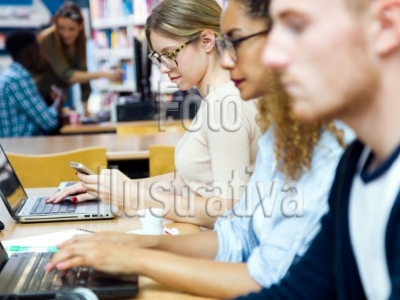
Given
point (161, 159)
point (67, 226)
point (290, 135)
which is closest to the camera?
point (290, 135)

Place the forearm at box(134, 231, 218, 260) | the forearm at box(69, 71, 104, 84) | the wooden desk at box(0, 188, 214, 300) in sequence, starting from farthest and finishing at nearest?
1. the forearm at box(69, 71, 104, 84)
2. the wooden desk at box(0, 188, 214, 300)
3. the forearm at box(134, 231, 218, 260)

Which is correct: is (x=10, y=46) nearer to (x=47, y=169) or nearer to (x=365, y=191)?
(x=47, y=169)

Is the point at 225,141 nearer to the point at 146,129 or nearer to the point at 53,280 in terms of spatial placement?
the point at 53,280

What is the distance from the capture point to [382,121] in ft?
2.56

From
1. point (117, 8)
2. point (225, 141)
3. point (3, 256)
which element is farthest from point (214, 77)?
point (117, 8)

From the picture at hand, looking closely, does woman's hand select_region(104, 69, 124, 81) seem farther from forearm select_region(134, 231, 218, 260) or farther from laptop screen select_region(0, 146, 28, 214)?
forearm select_region(134, 231, 218, 260)

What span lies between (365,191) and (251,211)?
0.54 metres

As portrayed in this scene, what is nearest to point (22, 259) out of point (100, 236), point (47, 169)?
point (100, 236)

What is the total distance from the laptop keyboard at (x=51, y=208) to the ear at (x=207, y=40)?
0.65 metres

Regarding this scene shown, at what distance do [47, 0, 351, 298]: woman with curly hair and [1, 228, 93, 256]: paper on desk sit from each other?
24 cm

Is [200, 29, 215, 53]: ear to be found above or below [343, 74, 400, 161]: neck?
above

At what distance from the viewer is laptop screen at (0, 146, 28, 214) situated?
6.00ft

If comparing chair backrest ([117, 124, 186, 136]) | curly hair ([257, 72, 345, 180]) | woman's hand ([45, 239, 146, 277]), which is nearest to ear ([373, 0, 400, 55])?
curly hair ([257, 72, 345, 180])

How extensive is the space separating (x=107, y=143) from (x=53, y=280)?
7.11 feet
